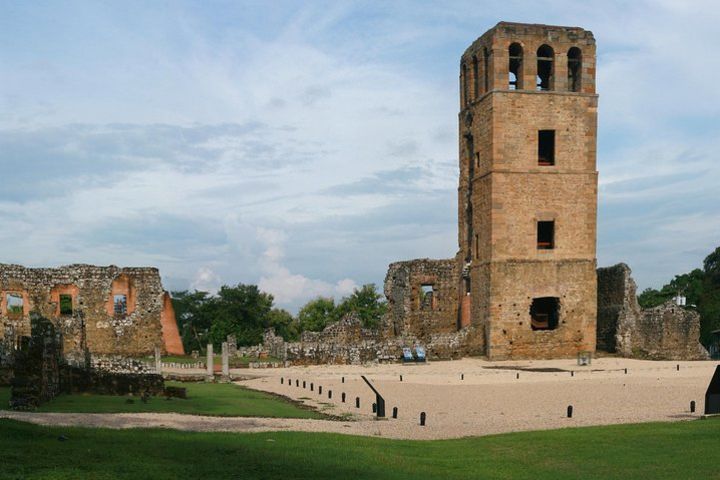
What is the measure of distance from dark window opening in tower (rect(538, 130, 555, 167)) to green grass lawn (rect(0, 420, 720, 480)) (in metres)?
23.9

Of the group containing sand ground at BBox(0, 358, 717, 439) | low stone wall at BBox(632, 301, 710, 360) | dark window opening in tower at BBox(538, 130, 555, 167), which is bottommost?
sand ground at BBox(0, 358, 717, 439)

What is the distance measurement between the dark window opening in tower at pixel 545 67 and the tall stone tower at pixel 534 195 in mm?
127

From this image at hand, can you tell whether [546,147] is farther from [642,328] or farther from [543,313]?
[642,328]

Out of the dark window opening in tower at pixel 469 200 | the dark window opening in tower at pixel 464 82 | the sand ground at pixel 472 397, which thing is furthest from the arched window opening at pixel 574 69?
the sand ground at pixel 472 397

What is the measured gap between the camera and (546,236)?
120 feet

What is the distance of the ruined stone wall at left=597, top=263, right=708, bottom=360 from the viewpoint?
3603 centimetres

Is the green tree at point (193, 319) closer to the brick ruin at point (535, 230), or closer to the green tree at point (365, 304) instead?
the green tree at point (365, 304)

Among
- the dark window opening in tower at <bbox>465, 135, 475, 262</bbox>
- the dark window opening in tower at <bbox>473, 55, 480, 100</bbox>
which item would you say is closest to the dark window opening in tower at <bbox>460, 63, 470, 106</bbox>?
the dark window opening in tower at <bbox>473, 55, 480, 100</bbox>

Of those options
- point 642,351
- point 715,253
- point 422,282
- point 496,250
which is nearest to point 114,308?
point 422,282

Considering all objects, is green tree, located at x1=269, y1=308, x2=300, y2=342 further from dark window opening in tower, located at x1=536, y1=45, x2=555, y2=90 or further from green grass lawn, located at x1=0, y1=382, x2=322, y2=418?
green grass lawn, located at x1=0, y1=382, x2=322, y2=418

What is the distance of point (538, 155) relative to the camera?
120 ft

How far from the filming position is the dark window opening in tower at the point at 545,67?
118ft

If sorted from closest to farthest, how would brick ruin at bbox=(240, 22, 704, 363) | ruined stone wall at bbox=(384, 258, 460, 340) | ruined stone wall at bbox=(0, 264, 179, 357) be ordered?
1. brick ruin at bbox=(240, 22, 704, 363)
2. ruined stone wall at bbox=(0, 264, 179, 357)
3. ruined stone wall at bbox=(384, 258, 460, 340)

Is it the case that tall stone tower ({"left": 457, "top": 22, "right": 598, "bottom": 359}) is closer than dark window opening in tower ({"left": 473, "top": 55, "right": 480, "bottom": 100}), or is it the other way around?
tall stone tower ({"left": 457, "top": 22, "right": 598, "bottom": 359})
